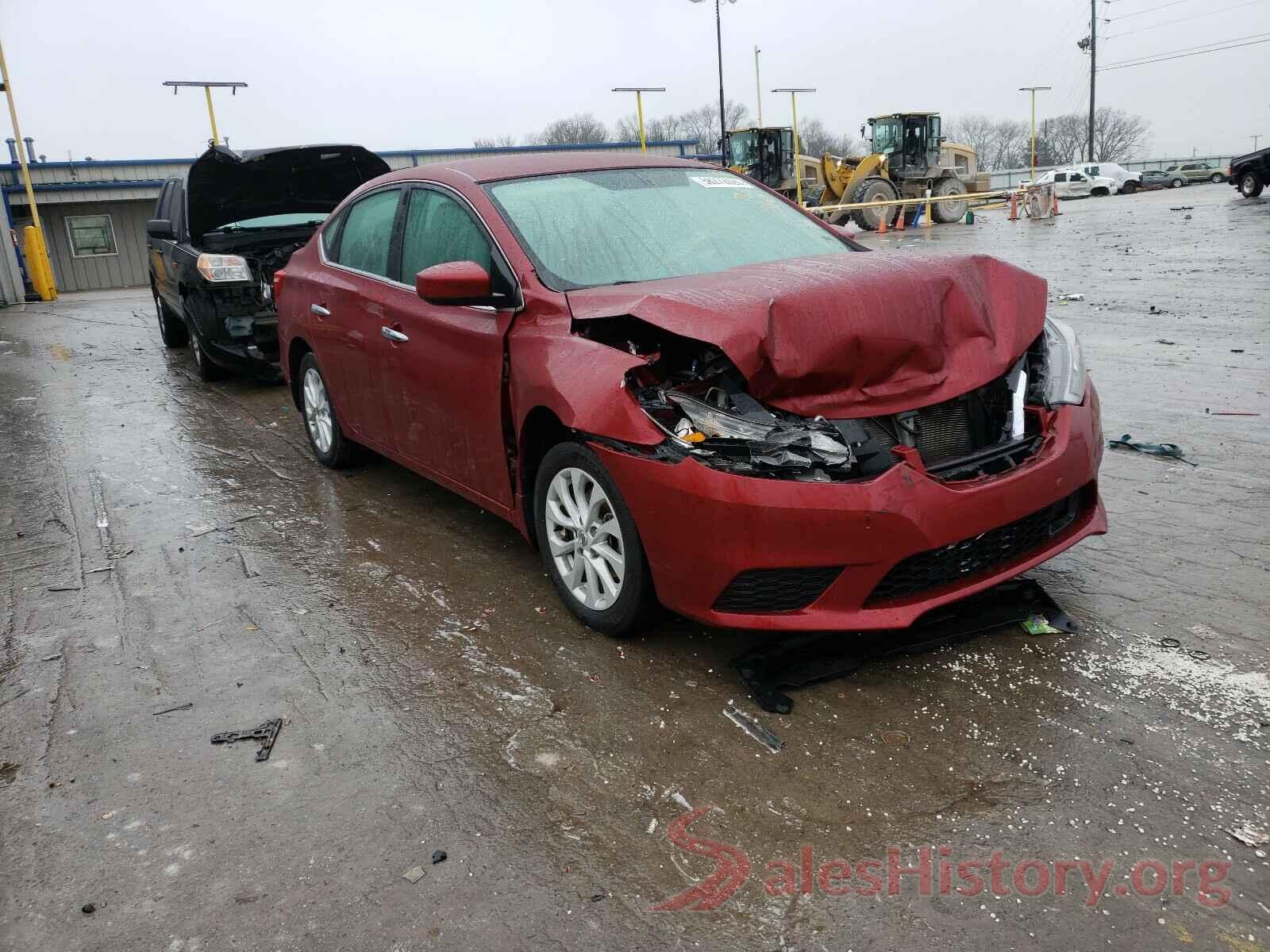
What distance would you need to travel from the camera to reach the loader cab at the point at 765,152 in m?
31.8

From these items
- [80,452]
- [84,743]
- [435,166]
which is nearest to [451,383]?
[435,166]

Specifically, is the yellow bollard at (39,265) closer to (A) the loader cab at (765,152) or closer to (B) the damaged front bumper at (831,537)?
(A) the loader cab at (765,152)

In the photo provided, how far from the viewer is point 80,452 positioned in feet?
22.5

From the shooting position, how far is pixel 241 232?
9070mm

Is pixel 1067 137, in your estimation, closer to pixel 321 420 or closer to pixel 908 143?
pixel 908 143

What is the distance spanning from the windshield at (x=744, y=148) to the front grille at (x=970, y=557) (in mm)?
30405

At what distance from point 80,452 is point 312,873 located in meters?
5.47

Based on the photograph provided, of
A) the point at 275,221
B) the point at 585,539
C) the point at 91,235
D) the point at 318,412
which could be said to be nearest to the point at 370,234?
the point at 318,412

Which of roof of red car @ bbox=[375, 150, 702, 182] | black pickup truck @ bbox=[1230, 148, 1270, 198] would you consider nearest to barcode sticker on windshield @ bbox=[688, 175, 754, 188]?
roof of red car @ bbox=[375, 150, 702, 182]

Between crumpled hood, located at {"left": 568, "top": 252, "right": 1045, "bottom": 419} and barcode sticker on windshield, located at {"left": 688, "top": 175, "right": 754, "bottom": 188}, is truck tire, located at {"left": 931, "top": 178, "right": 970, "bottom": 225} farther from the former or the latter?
crumpled hood, located at {"left": 568, "top": 252, "right": 1045, "bottom": 419}

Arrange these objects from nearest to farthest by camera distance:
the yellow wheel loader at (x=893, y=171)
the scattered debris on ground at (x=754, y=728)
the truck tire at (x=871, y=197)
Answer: the scattered debris on ground at (x=754, y=728), the truck tire at (x=871, y=197), the yellow wheel loader at (x=893, y=171)

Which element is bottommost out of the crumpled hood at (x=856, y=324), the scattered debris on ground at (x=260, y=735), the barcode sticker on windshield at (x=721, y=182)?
the scattered debris on ground at (x=260, y=735)

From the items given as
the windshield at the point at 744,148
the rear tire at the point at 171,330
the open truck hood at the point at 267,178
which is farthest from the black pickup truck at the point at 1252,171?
the rear tire at the point at 171,330

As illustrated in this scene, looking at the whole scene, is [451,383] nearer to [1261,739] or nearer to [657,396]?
[657,396]
